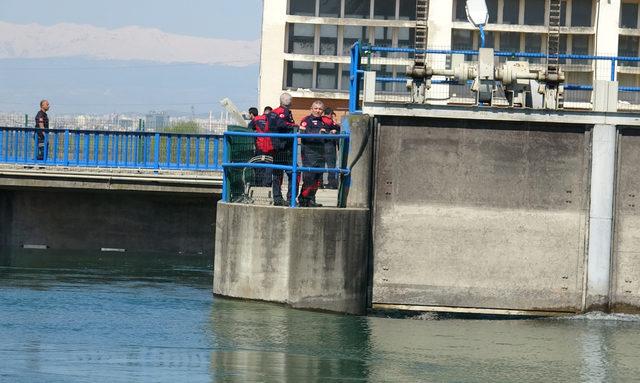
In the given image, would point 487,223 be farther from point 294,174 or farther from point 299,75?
point 299,75

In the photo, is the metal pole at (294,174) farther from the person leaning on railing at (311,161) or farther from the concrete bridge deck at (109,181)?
the concrete bridge deck at (109,181)

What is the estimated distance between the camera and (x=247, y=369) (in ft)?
55.7

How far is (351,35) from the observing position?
6450 centimetres

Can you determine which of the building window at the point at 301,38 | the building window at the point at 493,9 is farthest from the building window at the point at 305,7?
the building window at the point at 493,9

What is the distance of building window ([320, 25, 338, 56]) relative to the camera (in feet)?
211

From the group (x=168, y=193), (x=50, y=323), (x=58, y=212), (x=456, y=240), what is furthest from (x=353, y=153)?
(x=58, y=212)

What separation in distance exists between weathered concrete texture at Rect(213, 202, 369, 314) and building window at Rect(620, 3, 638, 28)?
143ft

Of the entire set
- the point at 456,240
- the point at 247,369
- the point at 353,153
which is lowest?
the point at 247,369

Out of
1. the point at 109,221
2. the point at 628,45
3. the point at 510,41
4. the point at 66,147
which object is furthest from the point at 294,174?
the point at 628,45

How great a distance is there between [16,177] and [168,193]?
3.49 m

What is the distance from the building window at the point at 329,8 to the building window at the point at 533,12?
9009 millimetres

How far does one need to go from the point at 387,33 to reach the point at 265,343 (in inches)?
1861

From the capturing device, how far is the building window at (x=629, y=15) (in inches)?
2458

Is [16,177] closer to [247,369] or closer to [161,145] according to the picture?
[161,145]
